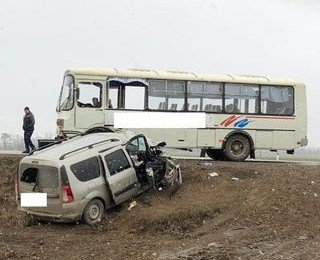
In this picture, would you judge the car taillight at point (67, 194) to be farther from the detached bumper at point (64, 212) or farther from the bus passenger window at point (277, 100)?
the bus passenger window at point (277, 100)

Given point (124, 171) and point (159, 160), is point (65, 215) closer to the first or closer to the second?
point (124, 171)

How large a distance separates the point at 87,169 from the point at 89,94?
6.73 metres

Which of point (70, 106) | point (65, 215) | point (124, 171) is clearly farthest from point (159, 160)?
point (70, 106)

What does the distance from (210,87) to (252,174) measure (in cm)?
498

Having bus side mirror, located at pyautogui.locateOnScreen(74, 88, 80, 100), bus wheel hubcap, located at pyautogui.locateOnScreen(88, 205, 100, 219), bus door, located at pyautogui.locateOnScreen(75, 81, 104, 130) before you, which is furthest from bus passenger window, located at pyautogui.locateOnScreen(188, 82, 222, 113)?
bus wheel hubcap, located at pyautogui.locateOnScreen(88, 205, 100, 219)

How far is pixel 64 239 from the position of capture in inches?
460

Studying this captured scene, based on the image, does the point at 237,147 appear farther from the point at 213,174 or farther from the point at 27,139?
the point at 27,139

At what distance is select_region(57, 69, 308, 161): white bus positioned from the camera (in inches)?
759

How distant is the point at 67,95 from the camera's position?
19.6 meters

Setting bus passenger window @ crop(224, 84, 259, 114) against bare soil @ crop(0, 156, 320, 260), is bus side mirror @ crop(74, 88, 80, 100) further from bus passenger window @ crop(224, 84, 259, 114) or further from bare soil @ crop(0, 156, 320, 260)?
bus passenger window @ crop(224, 84, 259, 114)

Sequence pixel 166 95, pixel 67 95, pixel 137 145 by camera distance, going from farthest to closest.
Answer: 1. pixel 166 95
2. pixel 67 95
3. pixel 137 145

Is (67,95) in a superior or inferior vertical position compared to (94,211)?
superior

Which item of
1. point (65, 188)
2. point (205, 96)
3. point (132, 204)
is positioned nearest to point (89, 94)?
point (205, 96)

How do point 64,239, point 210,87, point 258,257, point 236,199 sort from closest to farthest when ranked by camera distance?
point 258,257, point 64,239, point 236,199, point 210,87
